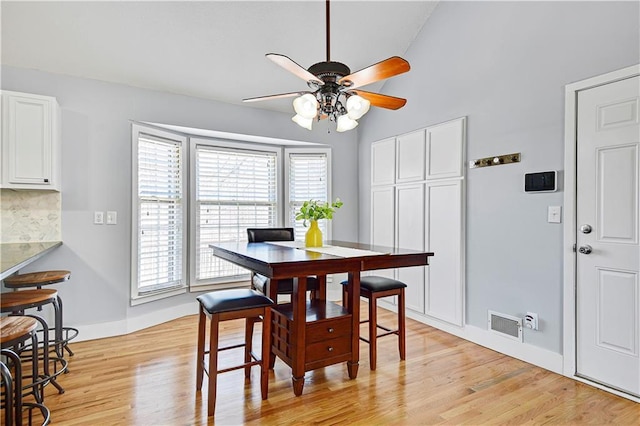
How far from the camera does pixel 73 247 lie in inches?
130

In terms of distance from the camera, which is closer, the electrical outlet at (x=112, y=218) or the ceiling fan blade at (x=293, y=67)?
the ceiling fan blade at (x=293, y=67)

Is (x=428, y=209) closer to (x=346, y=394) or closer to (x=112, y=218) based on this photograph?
(x=346, y=394)

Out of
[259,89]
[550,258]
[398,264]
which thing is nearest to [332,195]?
[259,89]

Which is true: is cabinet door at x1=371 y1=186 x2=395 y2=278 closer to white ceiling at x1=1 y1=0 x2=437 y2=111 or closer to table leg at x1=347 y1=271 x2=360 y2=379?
white ceiling at x1=1 y1=0 x2=437 y2=111

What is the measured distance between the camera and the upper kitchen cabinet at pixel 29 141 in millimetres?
2803

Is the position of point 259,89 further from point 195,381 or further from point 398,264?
point 195,381

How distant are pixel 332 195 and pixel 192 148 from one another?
1.85 meters

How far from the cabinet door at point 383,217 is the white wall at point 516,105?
3.32 feet

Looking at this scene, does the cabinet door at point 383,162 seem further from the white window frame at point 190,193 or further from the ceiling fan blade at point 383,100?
the ceiling fan blade at point 383,100

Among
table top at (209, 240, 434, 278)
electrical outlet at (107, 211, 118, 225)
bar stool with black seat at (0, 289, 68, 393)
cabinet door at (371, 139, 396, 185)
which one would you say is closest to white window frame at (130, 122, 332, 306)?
electrical outlet at (107, 211, 118, 225)

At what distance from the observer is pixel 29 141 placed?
289 centimetres

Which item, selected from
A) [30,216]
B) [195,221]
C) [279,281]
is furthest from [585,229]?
[30,216]

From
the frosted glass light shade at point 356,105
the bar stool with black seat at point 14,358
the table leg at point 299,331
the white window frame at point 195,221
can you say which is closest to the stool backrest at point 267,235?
the white window frame at point 195,221

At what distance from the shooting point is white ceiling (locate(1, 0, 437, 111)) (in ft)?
9.76
